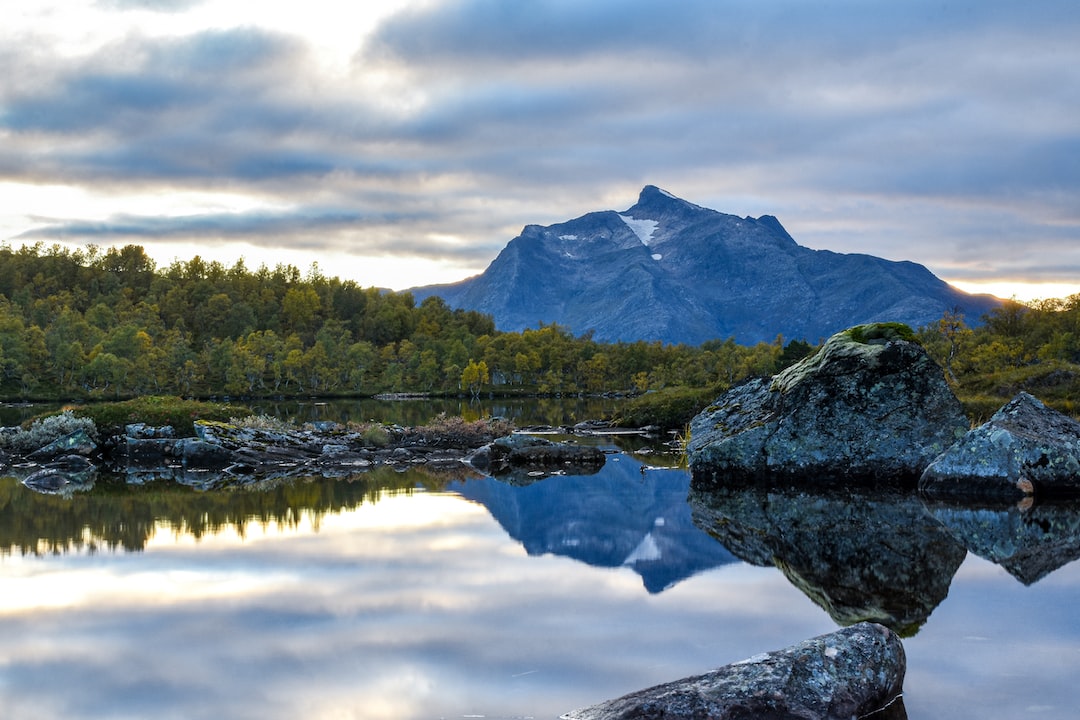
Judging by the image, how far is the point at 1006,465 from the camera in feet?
57.2

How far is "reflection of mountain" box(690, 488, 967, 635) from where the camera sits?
965 centimetres

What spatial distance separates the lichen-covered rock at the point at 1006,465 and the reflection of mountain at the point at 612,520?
16.3 feet

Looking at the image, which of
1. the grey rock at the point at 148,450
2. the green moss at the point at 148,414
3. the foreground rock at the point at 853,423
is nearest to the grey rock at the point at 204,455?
the grey rock at the point at 148,450

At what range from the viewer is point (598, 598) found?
10.2 meters

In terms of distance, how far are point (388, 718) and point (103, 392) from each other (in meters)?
119

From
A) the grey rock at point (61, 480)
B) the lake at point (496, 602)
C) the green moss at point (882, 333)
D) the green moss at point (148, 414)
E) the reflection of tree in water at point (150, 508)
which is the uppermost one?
the green moss at point (882, 333)

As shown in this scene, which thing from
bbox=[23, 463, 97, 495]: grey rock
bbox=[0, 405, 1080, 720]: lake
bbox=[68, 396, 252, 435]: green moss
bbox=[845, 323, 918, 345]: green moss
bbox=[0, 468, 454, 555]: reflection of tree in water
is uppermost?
bbox=[845, 323, 918, 345]: green moss

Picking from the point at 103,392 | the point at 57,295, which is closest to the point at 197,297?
the point at 57,295

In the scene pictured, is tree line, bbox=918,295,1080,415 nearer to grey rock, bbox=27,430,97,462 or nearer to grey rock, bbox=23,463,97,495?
grey rock, bbox=23,463,97,495

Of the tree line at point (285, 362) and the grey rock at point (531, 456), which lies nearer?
the grey rock at point (531, 456)

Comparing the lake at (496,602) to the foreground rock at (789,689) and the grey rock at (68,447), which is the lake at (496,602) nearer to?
the foreground rock at (789,689)

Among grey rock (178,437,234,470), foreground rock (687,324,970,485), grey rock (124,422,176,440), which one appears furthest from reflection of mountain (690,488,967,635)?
grey rock (124,422,176,440)

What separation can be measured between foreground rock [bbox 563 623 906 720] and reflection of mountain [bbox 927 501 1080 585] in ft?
15.6

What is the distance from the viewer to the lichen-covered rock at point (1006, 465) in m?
17.4
